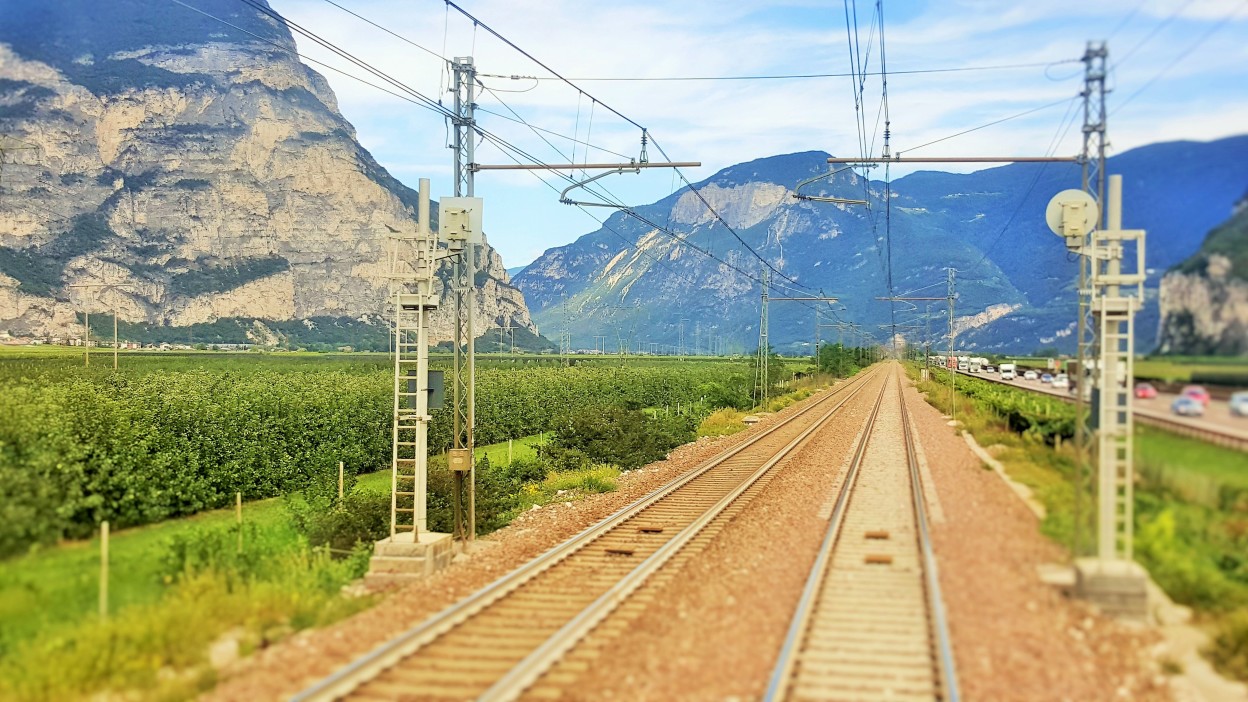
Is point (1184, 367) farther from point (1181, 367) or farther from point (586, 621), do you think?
point (586, 621)

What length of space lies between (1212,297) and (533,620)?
337 inches

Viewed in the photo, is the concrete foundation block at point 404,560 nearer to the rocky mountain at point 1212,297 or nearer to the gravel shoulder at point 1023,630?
the gravel shoulder at point 1023,630

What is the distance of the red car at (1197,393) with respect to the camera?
10.6 meters

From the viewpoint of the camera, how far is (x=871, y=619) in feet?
31.5

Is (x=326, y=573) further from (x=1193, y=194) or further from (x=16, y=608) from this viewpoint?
(x=1193, y=194)

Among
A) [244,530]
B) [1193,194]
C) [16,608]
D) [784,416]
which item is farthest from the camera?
[784,416]

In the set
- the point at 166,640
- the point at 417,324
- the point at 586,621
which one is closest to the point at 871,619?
the point at 586,621

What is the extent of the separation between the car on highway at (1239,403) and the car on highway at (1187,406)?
24.7 inches

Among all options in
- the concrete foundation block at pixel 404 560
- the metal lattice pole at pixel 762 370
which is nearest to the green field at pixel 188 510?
the concrete foundation block at pixel 404 560

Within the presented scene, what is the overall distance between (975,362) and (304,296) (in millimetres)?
137338

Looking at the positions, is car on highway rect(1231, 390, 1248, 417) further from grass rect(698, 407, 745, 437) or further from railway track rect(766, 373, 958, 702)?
grass rect(698, 407, 745, 437)

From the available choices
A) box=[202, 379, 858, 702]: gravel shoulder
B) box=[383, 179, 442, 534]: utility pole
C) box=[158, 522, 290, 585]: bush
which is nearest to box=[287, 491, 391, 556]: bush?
box=[158, 522, 290, 585]: bush

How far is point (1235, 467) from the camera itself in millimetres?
9977

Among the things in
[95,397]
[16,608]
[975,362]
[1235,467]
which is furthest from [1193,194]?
[975,362]
